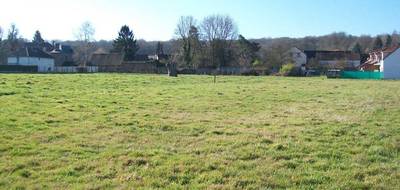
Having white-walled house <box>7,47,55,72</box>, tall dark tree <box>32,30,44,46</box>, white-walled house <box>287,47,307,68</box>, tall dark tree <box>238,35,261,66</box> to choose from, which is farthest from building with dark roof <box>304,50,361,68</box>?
tall dark tree <box>32,30,44,46</box>

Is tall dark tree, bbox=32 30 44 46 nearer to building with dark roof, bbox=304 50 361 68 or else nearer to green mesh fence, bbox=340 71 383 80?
building with dark roof, bbox=304 50 361 68

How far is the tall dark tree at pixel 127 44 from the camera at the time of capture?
375 ft

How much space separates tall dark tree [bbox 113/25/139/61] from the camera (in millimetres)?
114188

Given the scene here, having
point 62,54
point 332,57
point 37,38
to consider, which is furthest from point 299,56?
point 37,38

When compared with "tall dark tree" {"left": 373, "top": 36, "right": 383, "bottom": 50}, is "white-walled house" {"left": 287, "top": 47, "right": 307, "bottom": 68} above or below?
below

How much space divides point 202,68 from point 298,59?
36.3 m

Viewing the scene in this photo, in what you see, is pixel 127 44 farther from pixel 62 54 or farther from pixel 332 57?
pixel 332 57

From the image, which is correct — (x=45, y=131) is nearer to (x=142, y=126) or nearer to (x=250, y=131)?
(x=142, y=126)

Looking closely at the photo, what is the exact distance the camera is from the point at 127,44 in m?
116

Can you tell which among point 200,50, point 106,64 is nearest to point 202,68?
point 200,50

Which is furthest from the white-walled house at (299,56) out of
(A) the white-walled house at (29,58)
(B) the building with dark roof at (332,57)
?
(A) the white-walled house at (29,58)

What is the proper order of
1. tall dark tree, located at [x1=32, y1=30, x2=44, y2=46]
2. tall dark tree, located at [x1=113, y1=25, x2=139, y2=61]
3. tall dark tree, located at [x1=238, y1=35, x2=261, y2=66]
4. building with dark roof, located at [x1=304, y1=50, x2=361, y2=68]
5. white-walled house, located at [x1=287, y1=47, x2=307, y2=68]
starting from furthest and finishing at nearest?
1. tall dark tree, located at [x1=32, y1=30, x2=44, y2=46]
2. white-walled house, located at [x1=287, y1=47, x2=307, y2=68]
3. building with dark roof, located at [x1=304, y1=50, x2=361, y2=68]
4. tall dark tree, located at [x1=113, y1=25, x2=139, y2=61]
5. tall dark tree, located at [x1=238, y1=35, x2=261, y2=66]

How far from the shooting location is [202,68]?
102 metres

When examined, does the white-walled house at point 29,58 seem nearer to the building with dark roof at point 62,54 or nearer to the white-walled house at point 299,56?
the building with dark roof at point 62,54
